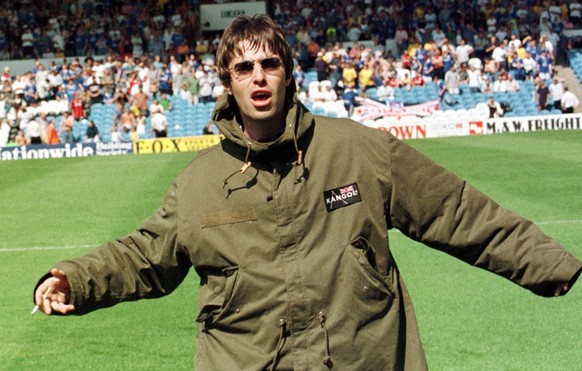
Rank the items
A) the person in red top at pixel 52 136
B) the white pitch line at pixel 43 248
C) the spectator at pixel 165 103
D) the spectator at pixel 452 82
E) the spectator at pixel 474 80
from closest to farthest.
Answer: the white pitch line at pixel 43 248 < the person in red top at pixel 52 136 < the spectator at pixel 165 103 < the spectator at pixel 452 82 < the spectator at pixel 474 80

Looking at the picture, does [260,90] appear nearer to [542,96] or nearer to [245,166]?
→ [245,166]

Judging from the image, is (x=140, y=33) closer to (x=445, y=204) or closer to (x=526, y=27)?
(x=526, y=27)

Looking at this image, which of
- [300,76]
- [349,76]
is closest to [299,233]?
[349,76]

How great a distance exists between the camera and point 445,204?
13.4 feet

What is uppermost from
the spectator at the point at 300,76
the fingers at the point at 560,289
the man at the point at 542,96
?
the fingers at the point at 560,289

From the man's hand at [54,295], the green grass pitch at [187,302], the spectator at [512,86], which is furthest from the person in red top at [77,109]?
the man's hand at [54,295]

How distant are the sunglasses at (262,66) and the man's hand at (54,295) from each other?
3.29ft

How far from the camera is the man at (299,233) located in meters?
3.93

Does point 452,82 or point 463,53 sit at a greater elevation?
point 463,53

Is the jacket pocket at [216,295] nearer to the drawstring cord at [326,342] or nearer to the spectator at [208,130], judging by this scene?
the drawstring cord at [326,342]

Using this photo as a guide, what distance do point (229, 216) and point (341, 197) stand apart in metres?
0.41

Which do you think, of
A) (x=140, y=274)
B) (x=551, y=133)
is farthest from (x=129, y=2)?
(x=140, y=274)

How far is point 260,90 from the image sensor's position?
406cm

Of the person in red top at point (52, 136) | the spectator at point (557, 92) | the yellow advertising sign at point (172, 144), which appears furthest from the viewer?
the spectator at point (557, 92)
